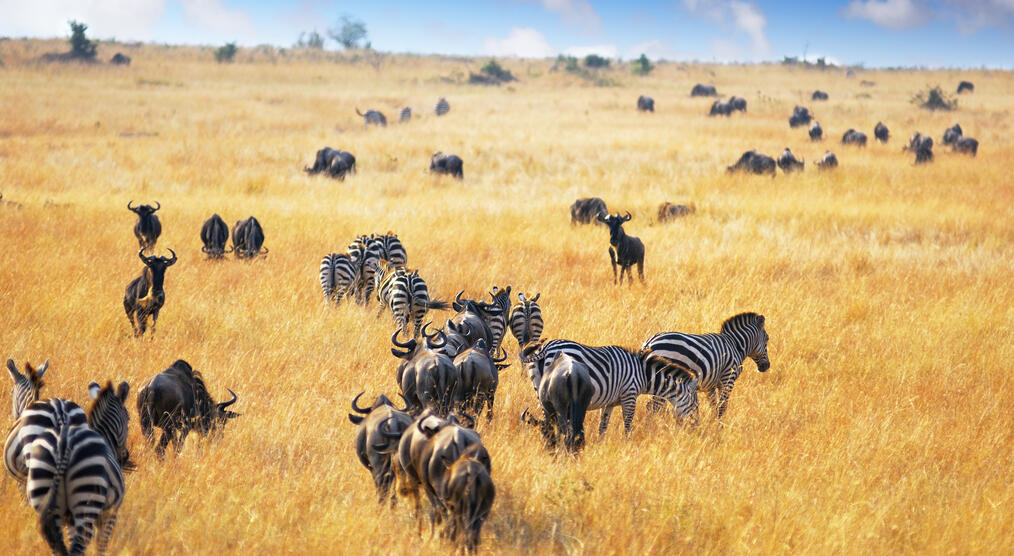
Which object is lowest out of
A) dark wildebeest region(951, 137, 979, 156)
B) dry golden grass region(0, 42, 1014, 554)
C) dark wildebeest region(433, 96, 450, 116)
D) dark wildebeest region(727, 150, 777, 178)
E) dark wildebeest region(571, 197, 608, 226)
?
dry golden grass region(0, 42, 1014, 554)

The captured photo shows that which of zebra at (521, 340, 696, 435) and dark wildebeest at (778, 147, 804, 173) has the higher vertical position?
dark wildebeest at (778, 147, 804, 173)

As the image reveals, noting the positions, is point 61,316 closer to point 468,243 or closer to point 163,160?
point 468,243

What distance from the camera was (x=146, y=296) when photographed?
9.24 meters

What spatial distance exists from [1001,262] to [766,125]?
2711 cm

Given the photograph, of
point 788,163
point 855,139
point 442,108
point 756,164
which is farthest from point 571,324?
point 442,108

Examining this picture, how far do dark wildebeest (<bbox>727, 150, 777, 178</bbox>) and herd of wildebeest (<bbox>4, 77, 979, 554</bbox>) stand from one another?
17.1 metres

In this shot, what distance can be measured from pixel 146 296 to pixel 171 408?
361cm

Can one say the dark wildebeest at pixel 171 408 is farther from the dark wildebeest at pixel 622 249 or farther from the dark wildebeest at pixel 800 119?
the dark wildebeest at pixel 800 119

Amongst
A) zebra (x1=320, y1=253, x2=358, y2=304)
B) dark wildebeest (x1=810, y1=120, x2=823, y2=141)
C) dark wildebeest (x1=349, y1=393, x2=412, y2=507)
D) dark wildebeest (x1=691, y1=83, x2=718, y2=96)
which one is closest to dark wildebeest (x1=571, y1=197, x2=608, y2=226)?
zebra (x1=320, y1=253, x2=358, y2=304)

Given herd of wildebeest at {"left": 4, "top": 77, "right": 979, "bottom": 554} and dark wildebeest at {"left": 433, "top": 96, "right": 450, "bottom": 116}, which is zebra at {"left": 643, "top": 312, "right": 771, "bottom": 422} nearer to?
herd of wildebeest at {"left": 4, "top": 77, "right": 979, "bottom": 554}

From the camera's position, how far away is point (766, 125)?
40.1 meters

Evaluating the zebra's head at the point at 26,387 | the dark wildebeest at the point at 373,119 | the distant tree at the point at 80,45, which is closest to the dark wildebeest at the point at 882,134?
the dark wildebeest at the point at 373,119

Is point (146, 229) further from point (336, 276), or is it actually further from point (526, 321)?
point (526, 321)

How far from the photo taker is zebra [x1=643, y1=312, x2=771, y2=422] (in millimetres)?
7193
